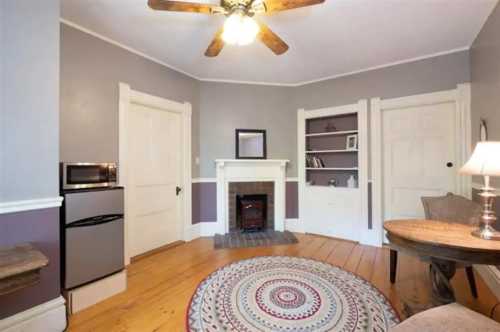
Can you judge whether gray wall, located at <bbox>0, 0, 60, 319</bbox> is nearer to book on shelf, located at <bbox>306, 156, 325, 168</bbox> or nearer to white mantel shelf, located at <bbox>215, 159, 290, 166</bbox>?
white mantel shelf, located at <bbox>215, 159, 290, 166</bbox>

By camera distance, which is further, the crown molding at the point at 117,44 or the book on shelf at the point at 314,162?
the book on shelf at the point at 314,162

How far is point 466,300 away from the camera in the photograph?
6.56ft

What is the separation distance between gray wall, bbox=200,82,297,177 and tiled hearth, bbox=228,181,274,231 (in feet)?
1.45

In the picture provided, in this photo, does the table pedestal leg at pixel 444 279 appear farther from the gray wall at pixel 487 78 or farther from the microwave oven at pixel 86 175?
the microwave oven at pixel 86 175

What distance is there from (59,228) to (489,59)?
13.0 feet

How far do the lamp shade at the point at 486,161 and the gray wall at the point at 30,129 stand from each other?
9.25 ft

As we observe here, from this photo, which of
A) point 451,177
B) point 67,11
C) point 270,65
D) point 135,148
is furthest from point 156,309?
point 451,177

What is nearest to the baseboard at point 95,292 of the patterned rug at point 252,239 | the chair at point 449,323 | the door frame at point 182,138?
the door frame at point 182,138

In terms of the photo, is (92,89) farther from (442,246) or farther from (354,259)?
→ (354,259)

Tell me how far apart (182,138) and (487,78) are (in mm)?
3533

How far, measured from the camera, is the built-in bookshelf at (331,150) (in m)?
3.70


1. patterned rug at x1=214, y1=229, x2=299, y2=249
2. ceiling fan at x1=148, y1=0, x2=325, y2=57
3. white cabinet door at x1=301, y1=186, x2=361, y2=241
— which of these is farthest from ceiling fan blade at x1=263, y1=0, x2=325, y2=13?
patterned rug at x1=214, y1=229, x2=299, y2=249

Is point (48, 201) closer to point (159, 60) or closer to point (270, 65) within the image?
point (159, 60)

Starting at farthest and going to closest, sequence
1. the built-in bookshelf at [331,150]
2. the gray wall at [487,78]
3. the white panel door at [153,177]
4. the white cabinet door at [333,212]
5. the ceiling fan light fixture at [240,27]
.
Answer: the built-in bookshelf at [331,150], the white cabinet door at [333,212], the white panel door at [153,177], the gray wall at [487,78], the ceiling fan light fixture at [240,27]
